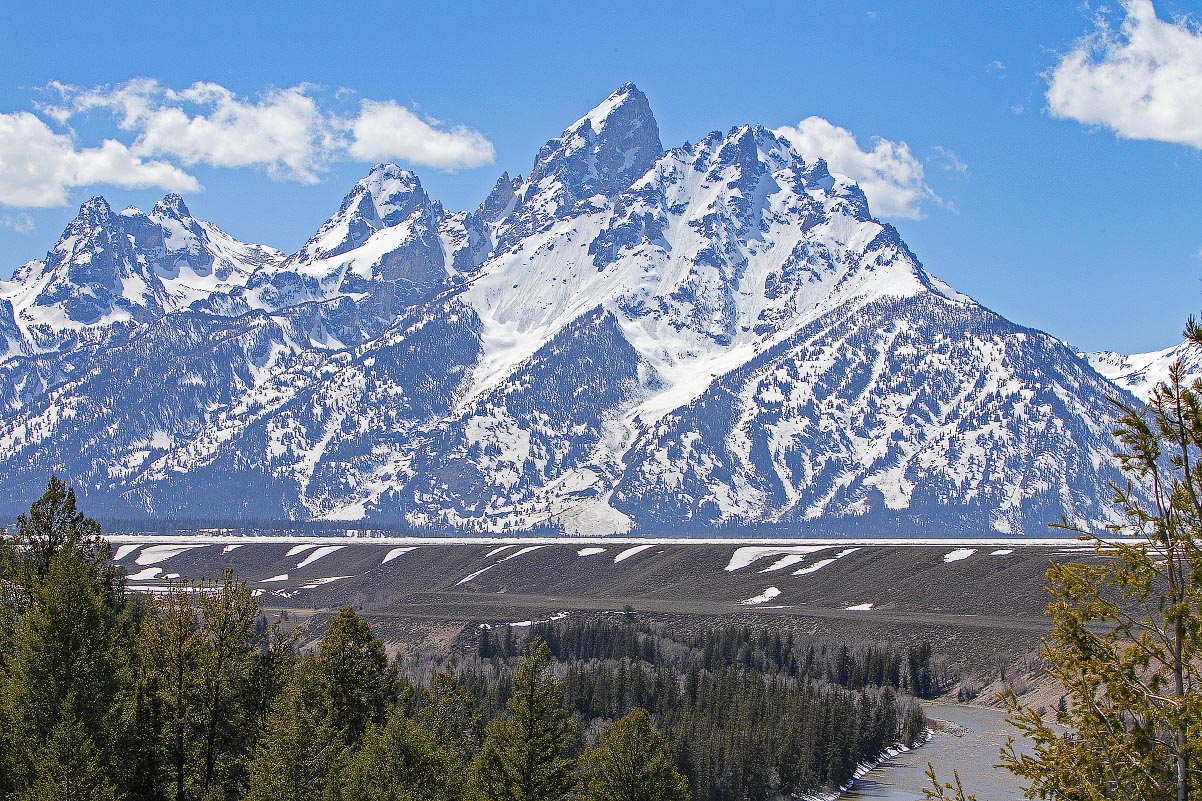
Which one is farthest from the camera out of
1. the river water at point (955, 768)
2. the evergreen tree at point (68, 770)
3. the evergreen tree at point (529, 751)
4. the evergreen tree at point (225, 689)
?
the river water at point (955, 768)

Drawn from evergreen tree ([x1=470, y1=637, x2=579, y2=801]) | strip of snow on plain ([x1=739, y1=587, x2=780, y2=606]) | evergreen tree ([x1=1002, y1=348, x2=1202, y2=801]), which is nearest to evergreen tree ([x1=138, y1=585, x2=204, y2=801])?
evergreen tree ([x1=470, y1=637, x2=579, y2=801])

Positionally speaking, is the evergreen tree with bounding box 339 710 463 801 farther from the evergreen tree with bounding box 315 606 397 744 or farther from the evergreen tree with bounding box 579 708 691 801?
the evergreen tree with bounding box 579 708 691 801

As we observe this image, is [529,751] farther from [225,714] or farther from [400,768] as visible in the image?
[225,714]

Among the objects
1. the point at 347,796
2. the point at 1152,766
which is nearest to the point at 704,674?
the point at 347,796

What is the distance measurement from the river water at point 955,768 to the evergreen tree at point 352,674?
124 feet

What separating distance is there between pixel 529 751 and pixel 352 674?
743 cm

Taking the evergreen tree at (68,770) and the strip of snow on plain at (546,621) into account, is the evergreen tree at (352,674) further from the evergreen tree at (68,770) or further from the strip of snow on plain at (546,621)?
the strip of snow on plain at (546,621)

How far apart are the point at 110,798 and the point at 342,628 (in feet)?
42.2

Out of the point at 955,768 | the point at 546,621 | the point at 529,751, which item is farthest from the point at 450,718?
the point at 546,621

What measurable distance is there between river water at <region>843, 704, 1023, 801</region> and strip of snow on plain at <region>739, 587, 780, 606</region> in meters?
65.8

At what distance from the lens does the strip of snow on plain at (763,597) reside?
174125 millimetres

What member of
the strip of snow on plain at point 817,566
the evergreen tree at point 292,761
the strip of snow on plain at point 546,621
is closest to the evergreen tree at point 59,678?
the evergreen tree at point 292,761

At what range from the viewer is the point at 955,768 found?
71.5 meters

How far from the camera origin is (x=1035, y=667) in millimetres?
119625
